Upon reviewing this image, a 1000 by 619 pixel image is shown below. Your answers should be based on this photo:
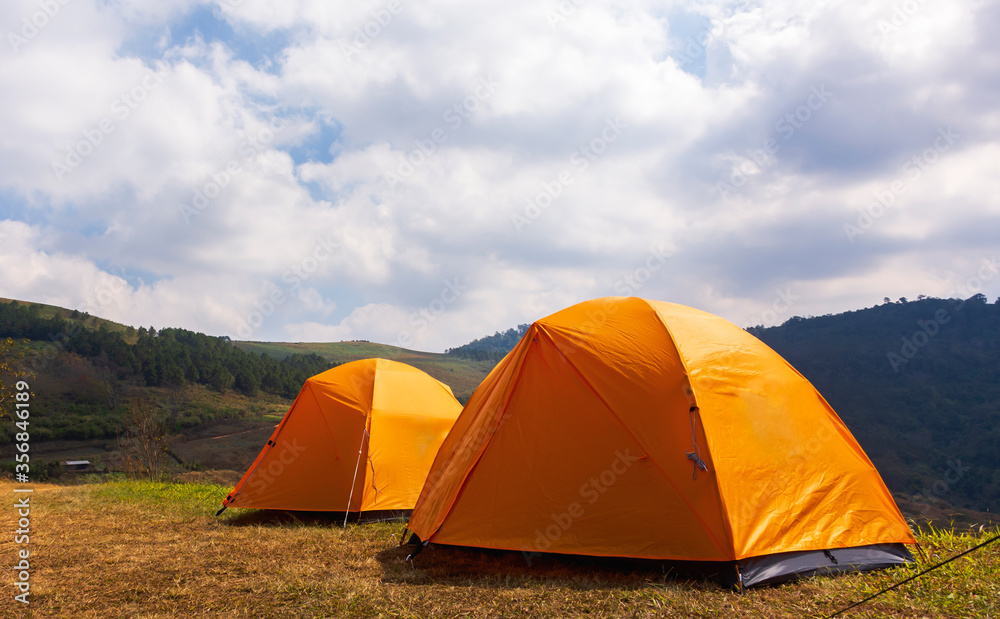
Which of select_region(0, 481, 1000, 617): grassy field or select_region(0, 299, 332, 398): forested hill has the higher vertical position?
select_region(0, 299, 332, 398): forested hill

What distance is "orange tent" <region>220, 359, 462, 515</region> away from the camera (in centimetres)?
955

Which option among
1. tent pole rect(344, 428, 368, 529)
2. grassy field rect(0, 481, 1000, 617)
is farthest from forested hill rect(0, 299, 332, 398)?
grassy field rect(0, 481, 1000, 617)

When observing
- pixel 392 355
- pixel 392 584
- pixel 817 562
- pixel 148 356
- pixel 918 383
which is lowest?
pixel 918 383

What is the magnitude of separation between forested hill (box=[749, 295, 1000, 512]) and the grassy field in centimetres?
6103

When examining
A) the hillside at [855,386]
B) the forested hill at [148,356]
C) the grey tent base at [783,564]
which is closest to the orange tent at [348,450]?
the grey tent base at [783,564]

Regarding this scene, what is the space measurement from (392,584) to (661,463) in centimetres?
301

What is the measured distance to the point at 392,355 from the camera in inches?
6393

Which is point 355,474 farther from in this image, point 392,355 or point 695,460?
point 392,355

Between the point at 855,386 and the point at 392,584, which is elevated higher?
the point at 392,584

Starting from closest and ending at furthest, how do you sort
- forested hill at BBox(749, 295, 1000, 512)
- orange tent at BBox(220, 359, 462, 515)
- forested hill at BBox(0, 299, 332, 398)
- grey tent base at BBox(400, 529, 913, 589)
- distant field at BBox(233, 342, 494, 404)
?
1. grey tent base at BBox(400, 529, 913, 589)
2. orange tent at BBox(220, 359, 462, 515)
3. forested hill at BBox(749, 295, 1000, 512)
4. forested hill at BBox(0, 299, 332, 398)
5. distant field at BBox(233, 342, 494, 404)

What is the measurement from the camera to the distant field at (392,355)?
141500 mm

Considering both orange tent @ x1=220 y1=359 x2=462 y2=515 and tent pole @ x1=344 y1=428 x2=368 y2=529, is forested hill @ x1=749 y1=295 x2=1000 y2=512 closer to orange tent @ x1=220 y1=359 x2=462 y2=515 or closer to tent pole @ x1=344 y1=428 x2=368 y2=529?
orange tent @ x1=220 y1=359 x2=462 y2=515

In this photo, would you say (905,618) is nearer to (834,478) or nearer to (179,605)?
(834,478)

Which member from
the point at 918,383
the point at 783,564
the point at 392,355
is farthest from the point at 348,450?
the point at 392,355
